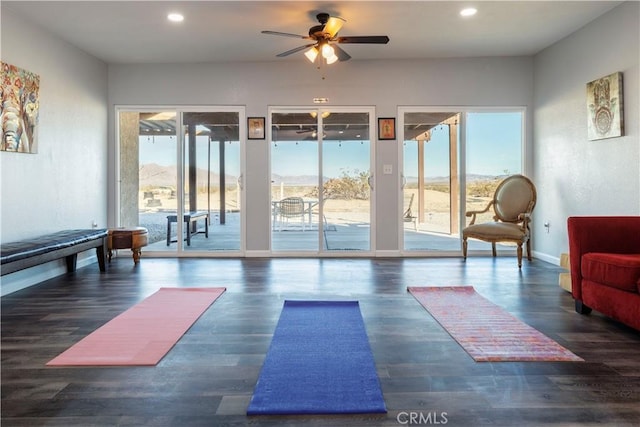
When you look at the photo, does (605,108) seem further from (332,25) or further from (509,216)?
(332,25)

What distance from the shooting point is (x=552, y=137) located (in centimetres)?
484

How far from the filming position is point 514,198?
4.94 m

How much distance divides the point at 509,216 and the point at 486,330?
2944 millimetres

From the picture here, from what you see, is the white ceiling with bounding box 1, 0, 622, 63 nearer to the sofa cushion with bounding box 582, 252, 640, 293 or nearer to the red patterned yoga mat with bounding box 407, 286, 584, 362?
the sofa cushion with bounding box 582, 252, 640, 293

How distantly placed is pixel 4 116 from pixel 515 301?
4.84 m

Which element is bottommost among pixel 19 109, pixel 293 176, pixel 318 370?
pixel 318 370

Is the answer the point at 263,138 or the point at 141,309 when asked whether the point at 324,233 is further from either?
the point at 141,309

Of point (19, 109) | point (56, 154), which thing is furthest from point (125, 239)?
point (19, 109)

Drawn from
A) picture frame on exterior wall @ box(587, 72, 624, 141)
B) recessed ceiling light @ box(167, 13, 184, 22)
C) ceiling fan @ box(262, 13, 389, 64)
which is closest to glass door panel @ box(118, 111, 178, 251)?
recessed ceiling light @ box(167, 13, 184, 22)

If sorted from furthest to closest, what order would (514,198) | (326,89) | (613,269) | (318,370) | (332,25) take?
(326,89), (514,198), (332,25), (613,269), (318,370)

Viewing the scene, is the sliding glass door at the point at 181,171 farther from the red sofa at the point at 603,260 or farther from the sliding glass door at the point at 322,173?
the red sofa at the point at 603,260

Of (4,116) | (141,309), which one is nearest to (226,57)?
(4,116)

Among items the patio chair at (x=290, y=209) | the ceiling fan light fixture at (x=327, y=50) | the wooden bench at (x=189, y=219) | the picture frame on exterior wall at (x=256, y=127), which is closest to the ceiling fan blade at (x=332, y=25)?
the ceiling fan light fixture at (x=327, y=50)

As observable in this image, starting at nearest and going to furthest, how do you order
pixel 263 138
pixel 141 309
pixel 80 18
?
pixel 141 309 → pixel 80 18 → pixel 263 138
